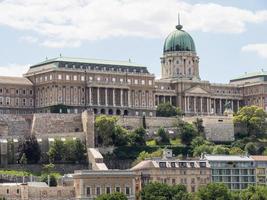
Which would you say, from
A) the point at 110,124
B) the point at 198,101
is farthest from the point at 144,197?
the point at 198,101

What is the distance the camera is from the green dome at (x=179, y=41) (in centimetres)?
18075

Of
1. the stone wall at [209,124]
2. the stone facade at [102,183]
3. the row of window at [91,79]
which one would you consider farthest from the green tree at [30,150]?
the row of window at [91,79]

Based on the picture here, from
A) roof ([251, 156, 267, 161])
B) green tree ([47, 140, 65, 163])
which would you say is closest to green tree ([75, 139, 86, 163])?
green tree ([47, 140, 65, 163])

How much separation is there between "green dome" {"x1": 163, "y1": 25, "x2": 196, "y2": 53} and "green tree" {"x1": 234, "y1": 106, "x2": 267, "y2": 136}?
21.0 m

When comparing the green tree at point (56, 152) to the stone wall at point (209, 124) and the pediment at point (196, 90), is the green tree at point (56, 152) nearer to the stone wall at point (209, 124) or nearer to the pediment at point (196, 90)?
the stone wall at point (209, 124)

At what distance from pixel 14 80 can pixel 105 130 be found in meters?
24.4

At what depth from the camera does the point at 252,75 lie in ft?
618

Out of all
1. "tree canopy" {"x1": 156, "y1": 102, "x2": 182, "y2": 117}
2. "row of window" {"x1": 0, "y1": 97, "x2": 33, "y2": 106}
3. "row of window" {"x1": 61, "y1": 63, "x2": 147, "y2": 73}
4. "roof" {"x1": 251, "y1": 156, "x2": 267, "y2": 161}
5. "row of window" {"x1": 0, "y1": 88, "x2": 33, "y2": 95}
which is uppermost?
"row of window" {"x1": 61, "y1": 63, "x2": 147, "y2": 73}

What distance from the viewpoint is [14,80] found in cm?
16362

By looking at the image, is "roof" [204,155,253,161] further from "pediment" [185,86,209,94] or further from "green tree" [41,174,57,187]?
"pediment" [185,86,209,94]

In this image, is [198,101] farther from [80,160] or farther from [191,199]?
[191,199]

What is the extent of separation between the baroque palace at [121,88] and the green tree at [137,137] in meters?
14.5

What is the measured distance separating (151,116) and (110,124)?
17364 millimetres

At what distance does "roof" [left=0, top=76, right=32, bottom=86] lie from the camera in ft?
533
